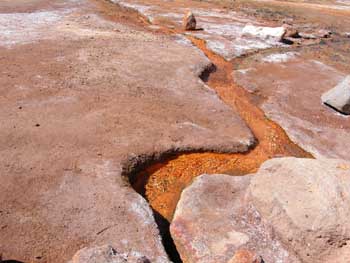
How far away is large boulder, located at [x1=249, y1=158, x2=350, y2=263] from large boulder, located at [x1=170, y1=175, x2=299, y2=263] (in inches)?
16.8

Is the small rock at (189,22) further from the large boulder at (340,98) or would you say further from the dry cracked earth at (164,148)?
the large boulder at (340,98)

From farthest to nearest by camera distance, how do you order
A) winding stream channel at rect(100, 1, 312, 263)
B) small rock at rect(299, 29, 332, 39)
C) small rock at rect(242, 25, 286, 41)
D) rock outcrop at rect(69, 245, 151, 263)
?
small rock at rect(299, 29, 332, 39) < small rock at rect(242, 25, 286, 41) < winding stream channel at rect(100, 1, 312, 263) < rock outcrop at rect(69, 245, 151, 263)

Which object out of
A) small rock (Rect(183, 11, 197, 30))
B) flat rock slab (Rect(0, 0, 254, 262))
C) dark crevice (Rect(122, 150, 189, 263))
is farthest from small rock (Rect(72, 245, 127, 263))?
small rock (Rect(183, 11, 197, 30))

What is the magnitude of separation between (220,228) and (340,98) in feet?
46.8

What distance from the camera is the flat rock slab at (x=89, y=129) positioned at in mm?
12039

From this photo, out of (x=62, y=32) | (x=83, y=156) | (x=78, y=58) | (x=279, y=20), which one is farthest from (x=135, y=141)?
(x=279, y=20)

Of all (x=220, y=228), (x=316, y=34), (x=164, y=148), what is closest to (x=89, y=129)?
(x=164, y=148)

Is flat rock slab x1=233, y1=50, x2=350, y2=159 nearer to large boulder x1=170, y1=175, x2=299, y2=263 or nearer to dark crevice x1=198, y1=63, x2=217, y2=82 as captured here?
dark crevice x1=198, y1=63, x2=217, y2=82

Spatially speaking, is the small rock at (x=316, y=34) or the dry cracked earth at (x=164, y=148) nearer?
the dry cracked earth at (x=164, y=148)

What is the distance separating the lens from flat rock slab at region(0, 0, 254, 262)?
1204cm

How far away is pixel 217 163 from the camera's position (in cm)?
1720

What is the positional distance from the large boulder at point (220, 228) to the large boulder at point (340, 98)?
11647 mm

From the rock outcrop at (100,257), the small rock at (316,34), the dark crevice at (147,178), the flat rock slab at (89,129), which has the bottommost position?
the small rock at (316,34)

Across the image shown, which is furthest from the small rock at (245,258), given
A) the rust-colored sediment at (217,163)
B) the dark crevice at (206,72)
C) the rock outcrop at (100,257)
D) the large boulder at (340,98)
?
the dark crevice at (206,72)
